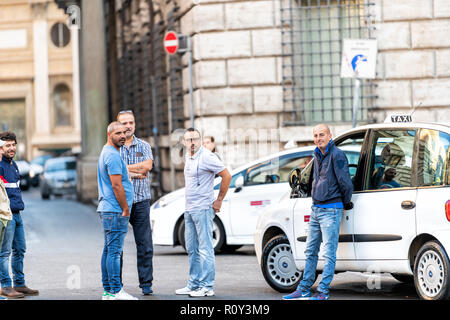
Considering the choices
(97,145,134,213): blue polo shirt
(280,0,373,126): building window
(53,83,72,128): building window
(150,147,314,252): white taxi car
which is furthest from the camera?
(53,83,72,128): building window

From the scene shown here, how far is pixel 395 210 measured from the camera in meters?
9.74

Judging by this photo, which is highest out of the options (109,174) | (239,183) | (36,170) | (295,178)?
(109,174)

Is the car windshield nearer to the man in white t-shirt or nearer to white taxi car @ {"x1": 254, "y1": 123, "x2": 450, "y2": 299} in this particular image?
the man in white t-shirt

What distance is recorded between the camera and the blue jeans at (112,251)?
10219mm

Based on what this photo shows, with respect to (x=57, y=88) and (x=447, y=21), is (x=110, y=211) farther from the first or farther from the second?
(x=57, y=88)

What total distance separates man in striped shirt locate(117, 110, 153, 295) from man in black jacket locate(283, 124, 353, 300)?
5.76 feet

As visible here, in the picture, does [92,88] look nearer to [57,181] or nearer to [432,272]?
[57,181]

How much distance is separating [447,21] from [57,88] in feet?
176

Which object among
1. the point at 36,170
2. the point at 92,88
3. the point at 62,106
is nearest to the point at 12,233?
the point at 92,88

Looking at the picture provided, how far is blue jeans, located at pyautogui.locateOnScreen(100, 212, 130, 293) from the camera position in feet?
33.5

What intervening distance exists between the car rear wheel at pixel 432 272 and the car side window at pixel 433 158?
1.91ft

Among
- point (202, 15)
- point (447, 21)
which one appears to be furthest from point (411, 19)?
point (202, 15)

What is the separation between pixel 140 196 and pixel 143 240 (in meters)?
0.48

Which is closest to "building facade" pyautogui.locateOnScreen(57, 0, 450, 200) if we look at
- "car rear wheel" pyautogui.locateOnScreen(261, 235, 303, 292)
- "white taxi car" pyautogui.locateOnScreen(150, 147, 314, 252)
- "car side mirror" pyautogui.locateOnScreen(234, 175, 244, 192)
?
"white taxi car" pyautogui.locateOnScreen(150, 147, 314, 252)
